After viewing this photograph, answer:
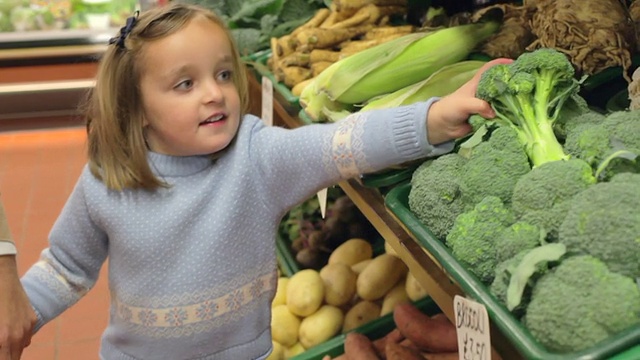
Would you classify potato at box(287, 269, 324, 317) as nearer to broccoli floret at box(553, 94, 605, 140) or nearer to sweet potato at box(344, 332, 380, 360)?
sweet potato at box(344, 332, 380, 360)

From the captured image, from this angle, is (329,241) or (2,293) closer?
(2,293)

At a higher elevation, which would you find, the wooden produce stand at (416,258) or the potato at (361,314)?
the wooden produce stand at (416,258)

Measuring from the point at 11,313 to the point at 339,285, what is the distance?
41.5 inches

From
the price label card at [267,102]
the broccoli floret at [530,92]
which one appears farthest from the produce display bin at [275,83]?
the broccoli floret at [530,92]

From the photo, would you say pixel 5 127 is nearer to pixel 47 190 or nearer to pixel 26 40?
pixel 26 40

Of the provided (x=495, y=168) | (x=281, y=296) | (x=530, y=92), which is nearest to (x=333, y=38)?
(x=281, y=296)

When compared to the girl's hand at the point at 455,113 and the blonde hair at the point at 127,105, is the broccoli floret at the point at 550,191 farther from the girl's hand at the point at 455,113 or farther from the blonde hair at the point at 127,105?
the blonde hair at the point at 127,105

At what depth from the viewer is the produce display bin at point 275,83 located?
2184mm

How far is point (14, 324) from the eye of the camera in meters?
1.44

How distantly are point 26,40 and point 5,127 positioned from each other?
673 millimetres

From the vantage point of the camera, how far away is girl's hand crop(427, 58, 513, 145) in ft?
4.24

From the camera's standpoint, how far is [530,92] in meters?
1.28

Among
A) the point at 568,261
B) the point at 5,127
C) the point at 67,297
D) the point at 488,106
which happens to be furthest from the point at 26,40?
the point at 568,261

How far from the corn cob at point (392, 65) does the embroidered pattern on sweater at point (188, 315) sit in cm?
52
